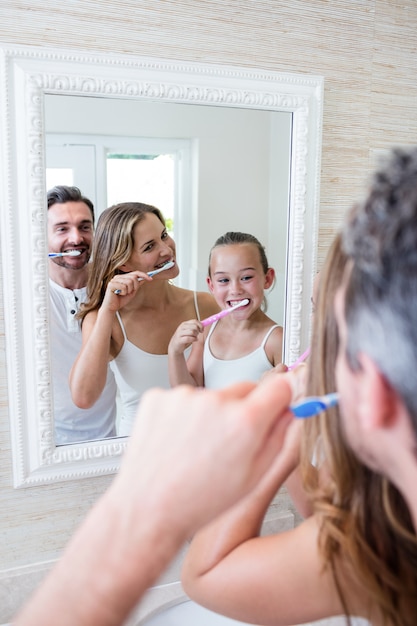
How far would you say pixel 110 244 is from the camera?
1101 mm

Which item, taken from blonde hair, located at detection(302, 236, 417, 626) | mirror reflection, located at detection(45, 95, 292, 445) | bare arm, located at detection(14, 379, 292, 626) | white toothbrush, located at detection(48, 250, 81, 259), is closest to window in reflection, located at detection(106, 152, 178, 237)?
mirror reflection, located at detection(45, 95, 292, 445)

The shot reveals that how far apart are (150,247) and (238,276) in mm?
210

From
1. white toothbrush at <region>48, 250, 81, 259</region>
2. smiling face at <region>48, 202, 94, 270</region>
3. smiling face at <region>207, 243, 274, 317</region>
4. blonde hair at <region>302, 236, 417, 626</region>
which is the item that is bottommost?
blonde hair at <region>302, 236, 417, 626</region>

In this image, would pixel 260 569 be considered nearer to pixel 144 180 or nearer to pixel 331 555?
pixel 331 555

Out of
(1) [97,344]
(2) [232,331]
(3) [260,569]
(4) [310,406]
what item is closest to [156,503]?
(4) [310,406]

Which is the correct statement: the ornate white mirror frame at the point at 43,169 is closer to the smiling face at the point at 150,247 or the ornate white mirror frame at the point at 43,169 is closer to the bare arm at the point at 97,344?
the bare arm at the point at 97,344

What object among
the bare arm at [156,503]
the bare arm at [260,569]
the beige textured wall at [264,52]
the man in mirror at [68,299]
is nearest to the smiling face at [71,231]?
the man in mirror at [68,299]

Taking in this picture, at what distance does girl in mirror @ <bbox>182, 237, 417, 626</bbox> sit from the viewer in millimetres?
622

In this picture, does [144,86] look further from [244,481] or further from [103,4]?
[244,481]

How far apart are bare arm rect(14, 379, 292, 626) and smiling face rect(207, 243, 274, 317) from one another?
28.9 inches

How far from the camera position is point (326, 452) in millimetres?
651

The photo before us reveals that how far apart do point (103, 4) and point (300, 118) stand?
1.49ft

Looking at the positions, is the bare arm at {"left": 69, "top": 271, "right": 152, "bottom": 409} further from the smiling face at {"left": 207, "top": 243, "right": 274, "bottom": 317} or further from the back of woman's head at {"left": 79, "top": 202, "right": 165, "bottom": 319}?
the smiling face at {"left": 207, "top": 243, "right": 274, "bottom": 317}

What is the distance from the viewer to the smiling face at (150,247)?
3.68ft
